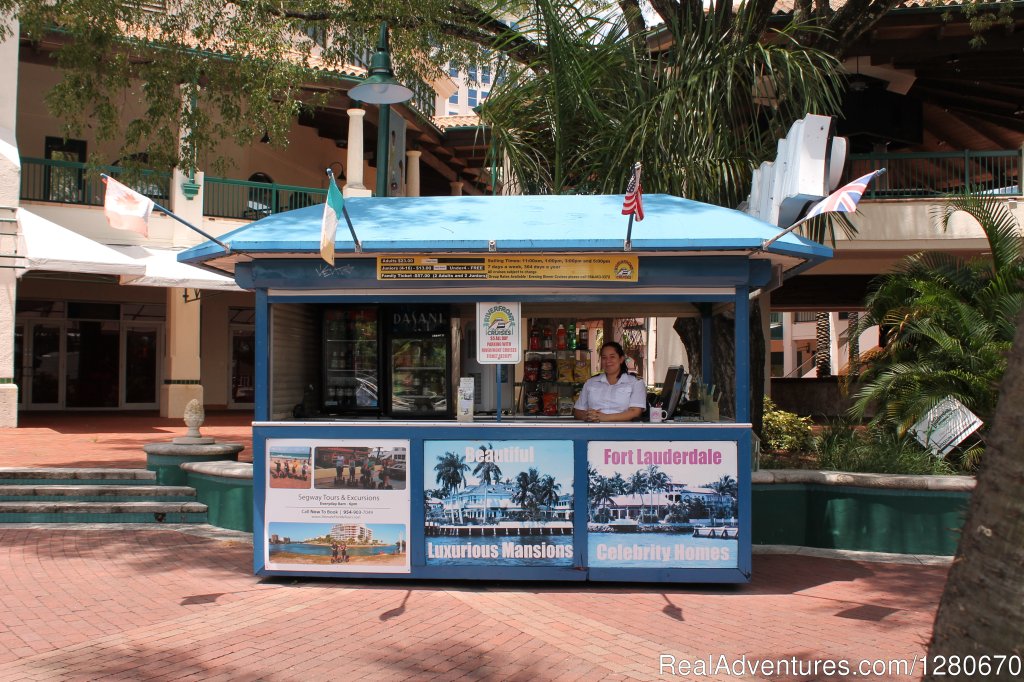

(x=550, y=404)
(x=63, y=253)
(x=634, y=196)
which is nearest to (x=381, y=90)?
(x=550, y=404)

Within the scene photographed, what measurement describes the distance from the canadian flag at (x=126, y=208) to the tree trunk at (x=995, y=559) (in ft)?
17.8

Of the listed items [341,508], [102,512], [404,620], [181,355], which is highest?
[181,355]

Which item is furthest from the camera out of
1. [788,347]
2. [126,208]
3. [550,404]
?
[788,347]

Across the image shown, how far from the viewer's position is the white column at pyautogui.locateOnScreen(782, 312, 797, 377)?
4472cm

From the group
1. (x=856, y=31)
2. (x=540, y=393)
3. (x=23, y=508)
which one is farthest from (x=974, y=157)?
(x=23, y=508)

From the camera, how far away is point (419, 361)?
7.86m

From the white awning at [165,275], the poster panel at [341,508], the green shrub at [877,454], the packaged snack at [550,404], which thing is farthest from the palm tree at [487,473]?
the white awning at [165,275]

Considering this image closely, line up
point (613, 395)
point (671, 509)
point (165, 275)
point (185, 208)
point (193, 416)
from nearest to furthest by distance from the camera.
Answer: point (671, 509)
point (613, 395)
point (193, 416)
point (165, 275)
point (185, 208)

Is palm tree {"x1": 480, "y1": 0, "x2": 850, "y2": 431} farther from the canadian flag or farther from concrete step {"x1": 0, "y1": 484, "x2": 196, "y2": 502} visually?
concrete step {"x1": 0, "y1": 484, "x2": 196, "y2": 502}

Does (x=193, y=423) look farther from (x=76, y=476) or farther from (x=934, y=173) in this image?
(x=934, y=173)

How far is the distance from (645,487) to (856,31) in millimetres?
7032


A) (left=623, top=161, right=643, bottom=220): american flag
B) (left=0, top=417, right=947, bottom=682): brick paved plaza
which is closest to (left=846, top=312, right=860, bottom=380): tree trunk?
(left=0, top=417, right=947, bottom=682): brick paved plaza

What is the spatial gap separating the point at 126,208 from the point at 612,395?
3.88 m

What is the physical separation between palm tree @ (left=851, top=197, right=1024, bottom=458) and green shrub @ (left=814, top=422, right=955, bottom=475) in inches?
6.4
